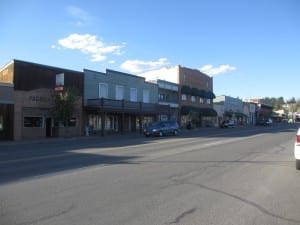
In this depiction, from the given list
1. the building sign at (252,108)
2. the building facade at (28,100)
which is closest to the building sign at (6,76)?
the building facade at (28,100)

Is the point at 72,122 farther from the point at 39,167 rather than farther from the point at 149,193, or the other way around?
the point at 149,193

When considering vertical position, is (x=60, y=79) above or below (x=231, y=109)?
above

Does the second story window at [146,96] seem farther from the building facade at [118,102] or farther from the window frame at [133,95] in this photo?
the window frame at [133,95]

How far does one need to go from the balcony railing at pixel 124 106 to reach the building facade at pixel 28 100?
3360 mm

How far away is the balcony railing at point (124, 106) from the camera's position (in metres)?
44.4

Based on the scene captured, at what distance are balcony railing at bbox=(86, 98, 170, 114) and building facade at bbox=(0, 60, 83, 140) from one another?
3360mm

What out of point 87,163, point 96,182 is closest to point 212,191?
point 96,182

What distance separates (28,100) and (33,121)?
2159mm

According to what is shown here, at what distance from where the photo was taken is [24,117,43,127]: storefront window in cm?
3794

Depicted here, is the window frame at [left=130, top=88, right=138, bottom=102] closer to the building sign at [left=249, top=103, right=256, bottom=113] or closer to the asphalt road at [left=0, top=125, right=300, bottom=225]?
the asphalt road at [left=0, top=125, right=300, bottom=225]

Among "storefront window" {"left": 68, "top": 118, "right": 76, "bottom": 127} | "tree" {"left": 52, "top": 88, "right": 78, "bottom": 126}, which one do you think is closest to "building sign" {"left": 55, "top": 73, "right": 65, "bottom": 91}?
"tree" {"left": 52, "top": 88, "right": 78, "bottom": 126}

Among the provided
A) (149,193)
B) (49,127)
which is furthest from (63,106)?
(149,193)

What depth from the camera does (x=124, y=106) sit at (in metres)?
47.8

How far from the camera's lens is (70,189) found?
938 cm
